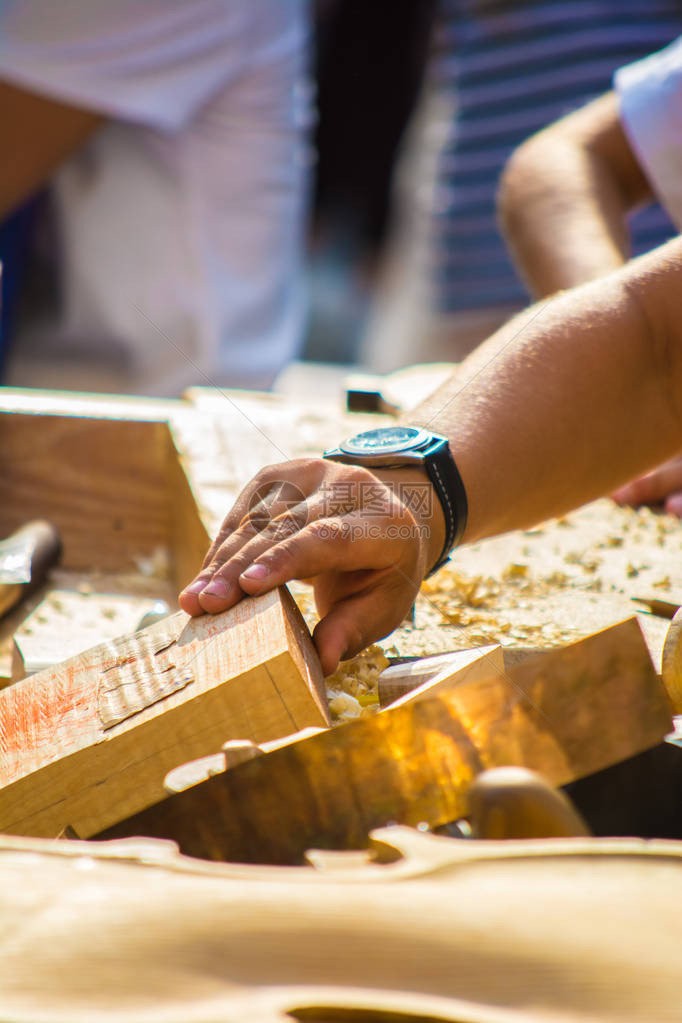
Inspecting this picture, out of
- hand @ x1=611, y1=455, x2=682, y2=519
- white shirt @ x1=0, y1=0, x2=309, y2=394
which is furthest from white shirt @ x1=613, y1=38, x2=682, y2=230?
white shirt @ x1=0, y1=0, x2=309, y2=394

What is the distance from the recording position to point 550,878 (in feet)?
1.21

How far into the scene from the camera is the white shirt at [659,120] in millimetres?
1415

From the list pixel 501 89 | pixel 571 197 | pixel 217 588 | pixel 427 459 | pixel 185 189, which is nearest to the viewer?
pixel 217 588

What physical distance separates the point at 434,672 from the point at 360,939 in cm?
29

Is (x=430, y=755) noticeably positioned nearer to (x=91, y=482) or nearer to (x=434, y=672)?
(x=434, y=672)

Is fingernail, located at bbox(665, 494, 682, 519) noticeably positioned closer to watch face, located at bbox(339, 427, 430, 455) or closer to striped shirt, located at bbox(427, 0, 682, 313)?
watch face, located at bbox(339, 427, 430, 455)

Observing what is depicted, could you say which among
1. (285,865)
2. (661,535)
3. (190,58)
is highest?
(190,58)

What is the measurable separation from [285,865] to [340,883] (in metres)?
0.09

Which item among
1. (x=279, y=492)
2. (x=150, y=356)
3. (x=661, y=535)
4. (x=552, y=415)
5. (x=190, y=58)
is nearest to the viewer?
(x=279, y=492)

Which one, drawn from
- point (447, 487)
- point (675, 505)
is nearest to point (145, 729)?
point (447, 487)

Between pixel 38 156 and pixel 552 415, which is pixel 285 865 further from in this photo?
pixel 38 156

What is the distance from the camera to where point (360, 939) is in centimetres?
34

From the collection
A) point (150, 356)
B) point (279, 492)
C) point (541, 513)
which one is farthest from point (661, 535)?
point (150, 356)

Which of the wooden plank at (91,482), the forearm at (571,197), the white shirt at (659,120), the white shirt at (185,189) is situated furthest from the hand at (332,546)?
the white shirt at (185,189)
